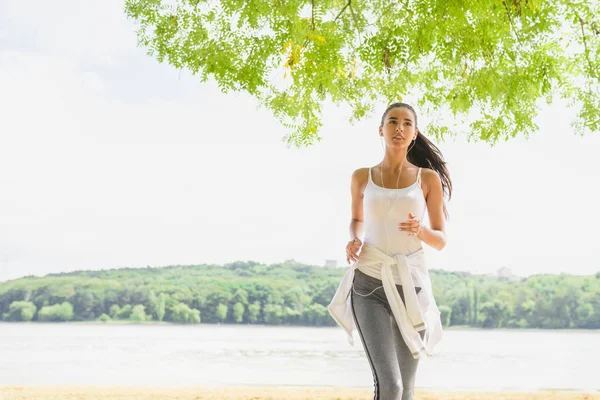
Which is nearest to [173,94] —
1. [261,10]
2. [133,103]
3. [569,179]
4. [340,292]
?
[133,103]

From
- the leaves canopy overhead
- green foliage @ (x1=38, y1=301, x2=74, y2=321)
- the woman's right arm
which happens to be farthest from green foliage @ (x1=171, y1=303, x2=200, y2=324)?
the woman's right arm

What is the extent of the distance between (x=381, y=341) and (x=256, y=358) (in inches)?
556

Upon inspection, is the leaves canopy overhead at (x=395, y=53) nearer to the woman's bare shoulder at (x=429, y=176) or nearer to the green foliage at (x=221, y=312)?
the woman's bare shoulder at (x=429, y=176)

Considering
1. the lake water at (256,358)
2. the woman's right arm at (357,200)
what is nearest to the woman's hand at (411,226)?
the woman's right arm at (357,200)

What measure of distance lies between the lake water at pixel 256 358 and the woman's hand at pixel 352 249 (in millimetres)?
A: 8252

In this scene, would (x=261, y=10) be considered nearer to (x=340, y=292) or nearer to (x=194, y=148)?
(x=340, y=292)

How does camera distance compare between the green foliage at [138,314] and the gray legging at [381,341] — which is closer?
the gray legging at [381,341]

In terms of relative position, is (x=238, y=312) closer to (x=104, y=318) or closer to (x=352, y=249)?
(x=104, y=318)

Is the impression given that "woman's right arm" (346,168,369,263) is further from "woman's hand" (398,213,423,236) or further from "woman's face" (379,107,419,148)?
"woman's hand" (398,213,423,236)

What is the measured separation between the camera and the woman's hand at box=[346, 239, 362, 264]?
2.60 metres

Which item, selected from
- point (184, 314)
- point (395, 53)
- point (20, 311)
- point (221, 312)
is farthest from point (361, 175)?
point (20, 311)

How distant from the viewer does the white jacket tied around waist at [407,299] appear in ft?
8.47

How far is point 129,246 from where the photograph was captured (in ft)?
76.6

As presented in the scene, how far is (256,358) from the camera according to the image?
16.3 m
